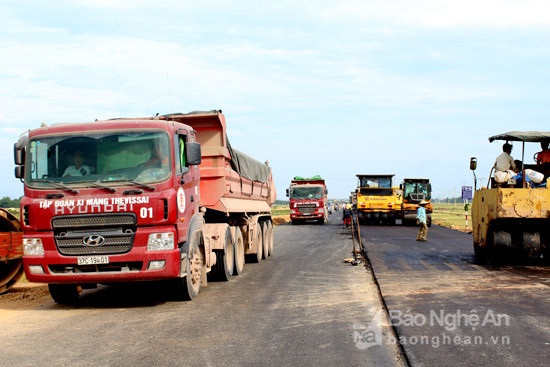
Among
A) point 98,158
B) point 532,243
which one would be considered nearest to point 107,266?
point 98,158

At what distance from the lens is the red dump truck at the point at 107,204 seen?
28.0 ft

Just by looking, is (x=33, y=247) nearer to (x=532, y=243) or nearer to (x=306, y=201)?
(x=532, y=243)

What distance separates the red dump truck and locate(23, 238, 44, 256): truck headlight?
0.01 metres

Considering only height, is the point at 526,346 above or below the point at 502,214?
below

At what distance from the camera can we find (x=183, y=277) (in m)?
9.34

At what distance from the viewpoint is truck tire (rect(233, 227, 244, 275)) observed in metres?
13.0

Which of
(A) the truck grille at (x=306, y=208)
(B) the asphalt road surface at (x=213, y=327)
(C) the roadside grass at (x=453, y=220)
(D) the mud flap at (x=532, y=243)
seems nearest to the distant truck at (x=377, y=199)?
(A) the truck grille at (x=306, y=208)

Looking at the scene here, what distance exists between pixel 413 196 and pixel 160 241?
1266 inches

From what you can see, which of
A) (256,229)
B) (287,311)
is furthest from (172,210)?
(256,229)

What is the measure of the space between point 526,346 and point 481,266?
318 inches

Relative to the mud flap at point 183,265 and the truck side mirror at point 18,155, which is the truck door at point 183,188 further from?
the truck side mirror at point 18,155

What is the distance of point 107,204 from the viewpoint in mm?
8469

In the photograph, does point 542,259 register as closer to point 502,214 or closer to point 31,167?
point 502,214

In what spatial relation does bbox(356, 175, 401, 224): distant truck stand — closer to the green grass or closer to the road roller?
the green grass
